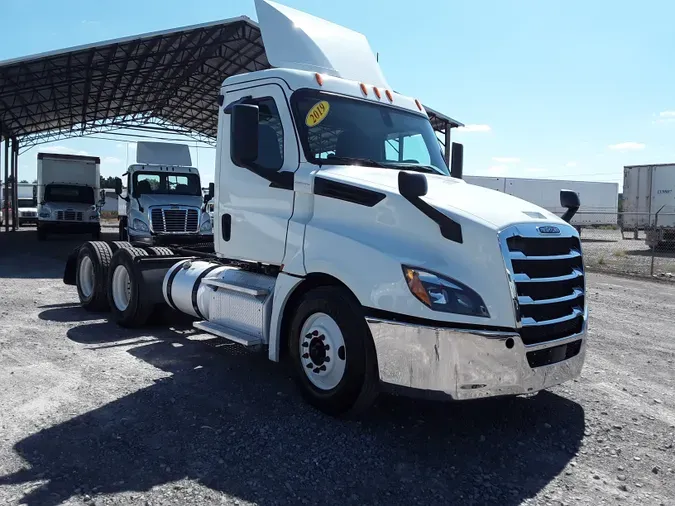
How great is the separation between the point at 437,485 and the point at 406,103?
387 cm

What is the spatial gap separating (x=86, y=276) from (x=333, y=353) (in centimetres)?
627

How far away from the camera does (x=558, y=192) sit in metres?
38.8

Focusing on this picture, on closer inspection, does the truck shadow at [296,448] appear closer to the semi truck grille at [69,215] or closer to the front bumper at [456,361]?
the front bumper at [456,361]

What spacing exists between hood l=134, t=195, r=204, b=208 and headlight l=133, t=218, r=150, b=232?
52 cm

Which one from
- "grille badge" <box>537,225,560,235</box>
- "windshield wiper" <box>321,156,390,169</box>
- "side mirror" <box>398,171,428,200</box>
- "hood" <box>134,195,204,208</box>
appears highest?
"windshield wiper" <box>321,156,390,169</box>

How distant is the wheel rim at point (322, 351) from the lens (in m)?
4.57

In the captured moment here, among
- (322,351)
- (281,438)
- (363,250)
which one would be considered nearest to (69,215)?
(322,351)

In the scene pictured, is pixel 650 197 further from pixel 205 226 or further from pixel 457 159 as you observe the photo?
pixel 457 159

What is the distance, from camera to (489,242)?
13.1 ft

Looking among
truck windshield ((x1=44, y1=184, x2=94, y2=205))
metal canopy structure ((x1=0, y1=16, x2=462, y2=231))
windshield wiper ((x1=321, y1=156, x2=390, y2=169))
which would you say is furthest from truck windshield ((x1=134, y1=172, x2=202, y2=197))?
windshield wiper ((x1=321, y1=156, x2=390, y2=169))

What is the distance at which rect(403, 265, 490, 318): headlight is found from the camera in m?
3.93

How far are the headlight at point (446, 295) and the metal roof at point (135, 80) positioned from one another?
15.6 meters

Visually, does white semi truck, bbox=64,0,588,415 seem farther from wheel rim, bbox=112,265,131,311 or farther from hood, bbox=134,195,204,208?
hood, bbox=134,195,204,208

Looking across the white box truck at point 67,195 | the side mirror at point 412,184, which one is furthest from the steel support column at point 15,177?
the side mirror at point 412,184
